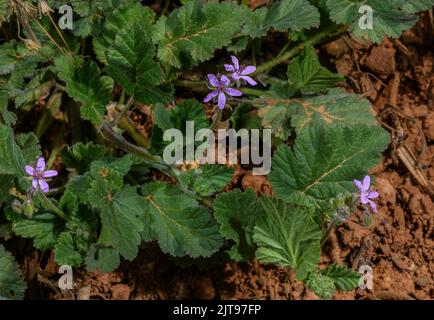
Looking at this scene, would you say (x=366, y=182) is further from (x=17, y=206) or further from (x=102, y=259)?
(x=17, y=206)

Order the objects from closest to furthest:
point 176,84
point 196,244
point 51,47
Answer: point 196,244 → point 51,47 → point 176,84

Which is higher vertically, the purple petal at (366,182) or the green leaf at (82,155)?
the green leaf at (82,155)

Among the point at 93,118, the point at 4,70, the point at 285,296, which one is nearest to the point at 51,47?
Result: the point at 4,70

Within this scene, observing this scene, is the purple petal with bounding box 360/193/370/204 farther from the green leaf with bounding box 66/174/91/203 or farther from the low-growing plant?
the green leaf with bounding box 66/174/91/203

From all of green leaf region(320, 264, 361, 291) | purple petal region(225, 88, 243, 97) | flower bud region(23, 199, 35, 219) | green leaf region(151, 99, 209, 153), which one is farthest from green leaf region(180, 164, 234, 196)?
flower bud region(23, 199, 35, 219)

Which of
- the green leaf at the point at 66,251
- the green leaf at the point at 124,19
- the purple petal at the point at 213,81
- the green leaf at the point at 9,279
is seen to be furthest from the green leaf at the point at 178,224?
the green leaf at the point at 124,19

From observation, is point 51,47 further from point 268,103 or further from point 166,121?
point 268,103

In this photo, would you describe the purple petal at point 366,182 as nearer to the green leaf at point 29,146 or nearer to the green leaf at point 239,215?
the green leaf at point 239,215
